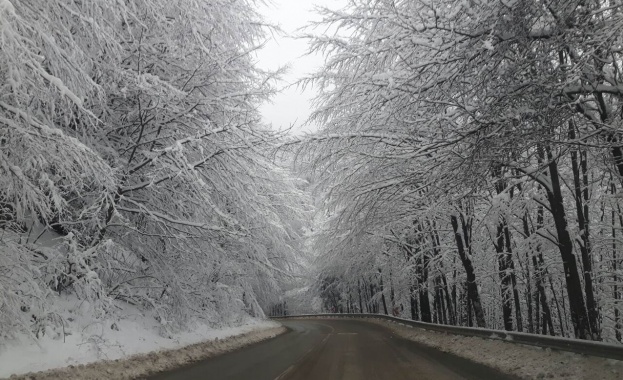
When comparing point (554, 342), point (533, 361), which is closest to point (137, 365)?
point (533, 361)

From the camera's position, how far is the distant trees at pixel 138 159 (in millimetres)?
6066

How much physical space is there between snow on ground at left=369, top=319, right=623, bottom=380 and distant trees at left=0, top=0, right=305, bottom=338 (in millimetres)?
6583

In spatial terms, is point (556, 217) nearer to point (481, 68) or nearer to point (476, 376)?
point (476, 376)

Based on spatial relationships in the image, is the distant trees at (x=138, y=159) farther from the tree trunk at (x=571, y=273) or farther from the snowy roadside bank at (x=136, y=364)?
the tree trunk at (x=571, y=273)

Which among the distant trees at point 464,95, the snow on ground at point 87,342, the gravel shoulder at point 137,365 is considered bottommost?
the gravel shoulder at point 137,365

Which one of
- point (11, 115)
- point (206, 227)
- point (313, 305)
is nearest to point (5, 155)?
point (11, 115)

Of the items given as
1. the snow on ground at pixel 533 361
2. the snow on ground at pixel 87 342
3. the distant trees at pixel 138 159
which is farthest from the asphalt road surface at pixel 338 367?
the distant trees at pixel 138 159

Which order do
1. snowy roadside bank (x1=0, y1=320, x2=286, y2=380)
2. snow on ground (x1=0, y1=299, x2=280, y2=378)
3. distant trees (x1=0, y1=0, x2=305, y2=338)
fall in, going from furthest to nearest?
snow on ground (x1=0, y1=299, x2=280, y2=378) < snowy roadside bank (x1=0, y1=320, x2=286, y2=380) < distant trees (x1=0, y1=0, x2=305, y2=338)

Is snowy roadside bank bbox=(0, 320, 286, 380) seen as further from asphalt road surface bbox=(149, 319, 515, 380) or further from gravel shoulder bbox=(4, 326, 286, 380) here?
asphalt road surface bbox=(149, 319, 515, 380)

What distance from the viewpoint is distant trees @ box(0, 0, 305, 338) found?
6.07m

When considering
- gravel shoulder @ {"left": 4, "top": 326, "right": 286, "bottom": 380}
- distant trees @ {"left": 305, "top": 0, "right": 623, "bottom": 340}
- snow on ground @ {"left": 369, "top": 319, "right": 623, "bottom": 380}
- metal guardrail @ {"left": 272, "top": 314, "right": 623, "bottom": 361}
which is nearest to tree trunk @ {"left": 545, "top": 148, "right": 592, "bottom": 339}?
distant trees @ {"left": 305, "top": 0, "right": 623, "bottom": 340}

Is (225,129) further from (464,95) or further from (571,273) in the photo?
(571,273)

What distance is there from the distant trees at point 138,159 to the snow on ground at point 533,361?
21.6 ft

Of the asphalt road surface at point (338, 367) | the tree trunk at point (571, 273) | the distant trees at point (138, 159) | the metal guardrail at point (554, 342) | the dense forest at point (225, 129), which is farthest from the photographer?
the tree trunk at point (571, 273)
